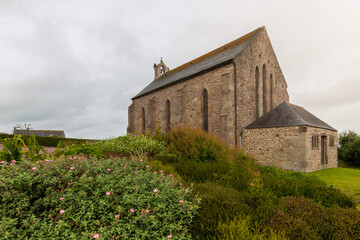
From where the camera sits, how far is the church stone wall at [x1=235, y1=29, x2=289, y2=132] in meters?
15.1

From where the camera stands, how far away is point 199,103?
57.0 ft

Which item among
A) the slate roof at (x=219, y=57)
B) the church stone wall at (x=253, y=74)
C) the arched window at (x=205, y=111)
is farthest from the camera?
the arched window at (x=205, y=111)

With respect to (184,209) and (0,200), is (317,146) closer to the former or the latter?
(184,209)

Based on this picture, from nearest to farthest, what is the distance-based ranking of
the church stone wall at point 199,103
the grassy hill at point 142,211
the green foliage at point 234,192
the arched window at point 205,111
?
the grassy hill at point 142,211, the green foliage at point 234,192, the church stone wall at point 199,103, the arched window at point 205,111

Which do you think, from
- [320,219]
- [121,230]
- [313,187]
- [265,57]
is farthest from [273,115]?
[121,230]

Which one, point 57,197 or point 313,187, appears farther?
point 313,187

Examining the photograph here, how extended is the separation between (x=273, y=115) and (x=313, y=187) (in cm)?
963

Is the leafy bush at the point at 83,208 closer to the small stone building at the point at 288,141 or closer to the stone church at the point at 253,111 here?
the stone church at the point at 253,111

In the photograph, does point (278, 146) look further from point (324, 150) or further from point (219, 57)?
point (219, 57)

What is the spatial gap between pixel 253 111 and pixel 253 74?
10.9ft

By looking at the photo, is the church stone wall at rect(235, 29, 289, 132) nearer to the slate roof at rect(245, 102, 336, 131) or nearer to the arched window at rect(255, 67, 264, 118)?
the arched window at rect(255, 67, 264, 118)

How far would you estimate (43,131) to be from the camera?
37844mm

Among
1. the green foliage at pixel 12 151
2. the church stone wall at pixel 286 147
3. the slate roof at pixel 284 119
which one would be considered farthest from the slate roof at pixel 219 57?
the green foliage at pixel 12 151

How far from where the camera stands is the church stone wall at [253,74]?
1506 centimetres
